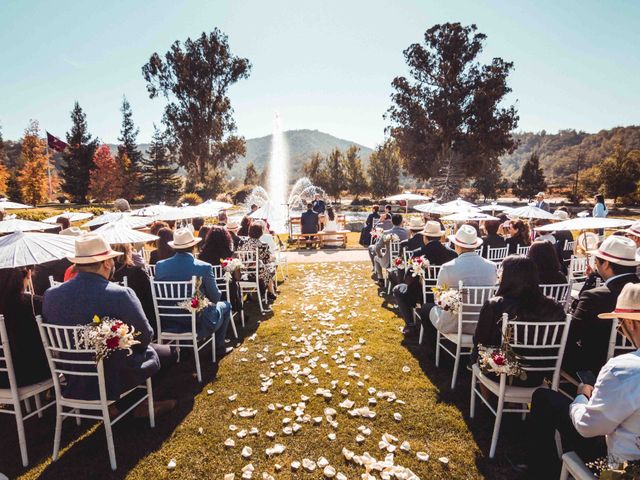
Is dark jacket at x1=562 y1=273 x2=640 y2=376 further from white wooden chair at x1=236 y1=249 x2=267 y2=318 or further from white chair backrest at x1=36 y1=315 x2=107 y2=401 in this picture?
white wooden chair at x1=236 y1=249 x2=267 y2=318

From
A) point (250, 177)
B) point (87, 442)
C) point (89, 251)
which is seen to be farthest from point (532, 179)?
point (87, 442)

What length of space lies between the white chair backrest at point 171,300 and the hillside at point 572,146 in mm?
87134

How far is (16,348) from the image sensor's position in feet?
11.0

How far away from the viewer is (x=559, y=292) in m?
4.61

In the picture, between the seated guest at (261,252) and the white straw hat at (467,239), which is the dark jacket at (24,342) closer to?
the seated guest at (261,252)

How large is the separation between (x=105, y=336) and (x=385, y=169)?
154 feet

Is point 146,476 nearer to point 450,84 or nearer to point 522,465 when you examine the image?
point 522,465

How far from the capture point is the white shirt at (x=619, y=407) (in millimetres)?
1958

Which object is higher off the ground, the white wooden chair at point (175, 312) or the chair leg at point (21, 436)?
the white wooden chair at point (175, 312)

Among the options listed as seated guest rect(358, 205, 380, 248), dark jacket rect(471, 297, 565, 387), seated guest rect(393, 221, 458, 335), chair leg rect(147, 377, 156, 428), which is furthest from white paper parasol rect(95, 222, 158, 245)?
seated guest rect(358, 205, 380, 248)

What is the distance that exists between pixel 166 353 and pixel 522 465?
3.93m

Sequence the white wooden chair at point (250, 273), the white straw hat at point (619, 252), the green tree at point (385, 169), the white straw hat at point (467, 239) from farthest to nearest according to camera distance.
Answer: the green tree at point (385, 169)
the white wooden chair at point (250, 273)
the white straw hat at point (467, 239)
the white straw hat at point (619, 252)

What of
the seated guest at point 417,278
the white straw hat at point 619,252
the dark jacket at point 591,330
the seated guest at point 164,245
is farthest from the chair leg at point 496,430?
the seated guest at point 164,245

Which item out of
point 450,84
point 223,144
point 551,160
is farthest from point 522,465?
point 551,160
